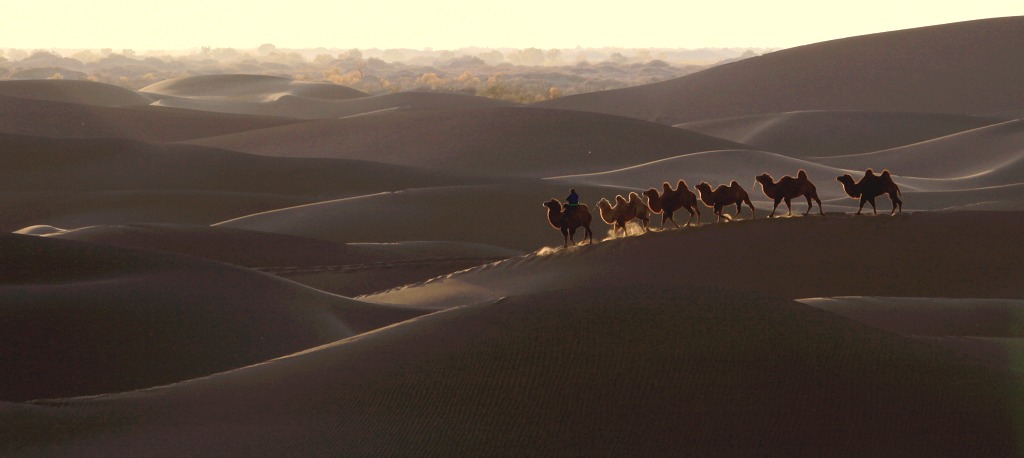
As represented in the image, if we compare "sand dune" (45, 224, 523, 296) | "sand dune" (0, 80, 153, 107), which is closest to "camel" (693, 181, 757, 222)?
"sand dune" (45, 224, 523, 296)

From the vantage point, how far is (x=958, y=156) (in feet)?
149

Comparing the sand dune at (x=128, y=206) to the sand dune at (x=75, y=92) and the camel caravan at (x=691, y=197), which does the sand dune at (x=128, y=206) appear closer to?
the camel caravan at (x=691, y=197)

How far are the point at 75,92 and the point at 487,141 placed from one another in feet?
128

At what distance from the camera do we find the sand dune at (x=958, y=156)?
138 feet

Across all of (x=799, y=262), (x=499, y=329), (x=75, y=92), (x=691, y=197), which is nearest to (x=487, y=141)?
(x=799, y=262)

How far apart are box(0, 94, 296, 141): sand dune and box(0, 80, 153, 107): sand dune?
9492 mm

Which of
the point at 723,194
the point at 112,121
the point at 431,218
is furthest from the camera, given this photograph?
the point at 112,121

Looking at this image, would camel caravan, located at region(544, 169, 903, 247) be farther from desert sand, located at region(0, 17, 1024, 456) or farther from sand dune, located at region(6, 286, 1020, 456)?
sand dune, located at region(6, 286, 1020, 456)

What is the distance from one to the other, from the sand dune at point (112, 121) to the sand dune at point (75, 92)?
9.49 meters

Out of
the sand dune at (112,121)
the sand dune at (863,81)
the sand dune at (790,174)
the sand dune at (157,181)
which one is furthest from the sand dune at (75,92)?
the sand dune at (790,174)

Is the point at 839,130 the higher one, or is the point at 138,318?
the point at 138,318

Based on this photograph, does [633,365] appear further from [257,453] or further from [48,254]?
[48,254]

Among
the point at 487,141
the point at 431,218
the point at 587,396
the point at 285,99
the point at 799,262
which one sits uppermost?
the point at 587,396

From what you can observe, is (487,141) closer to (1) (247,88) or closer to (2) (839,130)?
(2) (839,130)
